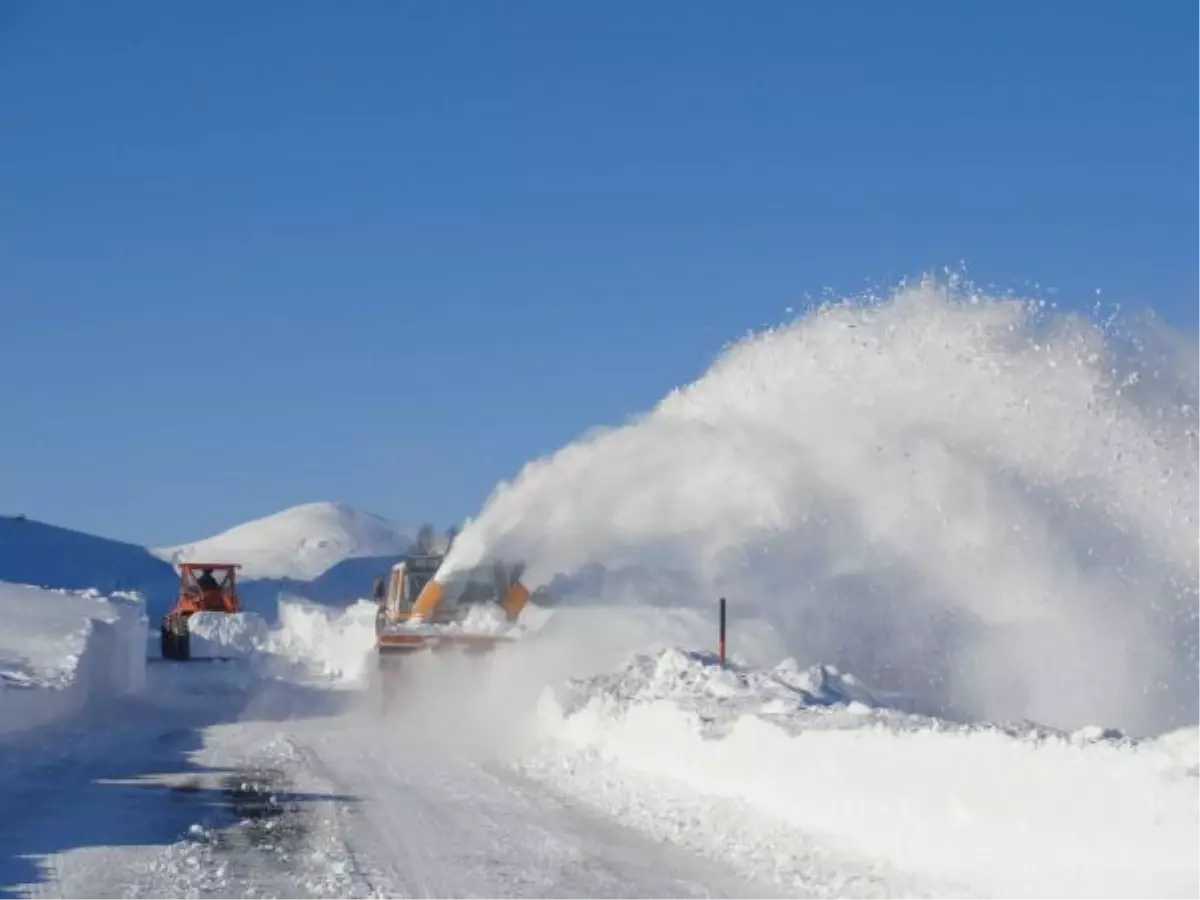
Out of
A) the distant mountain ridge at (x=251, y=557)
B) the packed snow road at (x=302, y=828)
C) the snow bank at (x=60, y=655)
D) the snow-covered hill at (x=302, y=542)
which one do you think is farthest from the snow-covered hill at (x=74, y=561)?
the packed snow road at (x=302, y=828)

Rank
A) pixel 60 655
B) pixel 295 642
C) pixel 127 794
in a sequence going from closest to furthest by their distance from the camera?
pixel 127 794, pixel 60 655, pixel 295 642

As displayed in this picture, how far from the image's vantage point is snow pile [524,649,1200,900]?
7504mm

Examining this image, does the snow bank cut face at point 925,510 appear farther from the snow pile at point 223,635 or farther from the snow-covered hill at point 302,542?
the snow-covered hill at point 302,542

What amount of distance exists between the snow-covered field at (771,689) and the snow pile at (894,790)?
3 centimetres

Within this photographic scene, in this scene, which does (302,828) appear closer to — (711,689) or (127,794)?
(127,794)

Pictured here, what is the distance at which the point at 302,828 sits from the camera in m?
10.7

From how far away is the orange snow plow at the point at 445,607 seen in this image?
19906mm

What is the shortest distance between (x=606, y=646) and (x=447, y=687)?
7.31 ft

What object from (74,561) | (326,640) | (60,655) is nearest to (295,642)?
(326,640)

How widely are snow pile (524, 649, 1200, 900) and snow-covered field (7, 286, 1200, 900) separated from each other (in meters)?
0.03

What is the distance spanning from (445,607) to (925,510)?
7.05m

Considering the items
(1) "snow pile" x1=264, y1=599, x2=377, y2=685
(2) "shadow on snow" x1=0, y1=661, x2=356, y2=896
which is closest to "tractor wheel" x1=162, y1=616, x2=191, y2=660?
(1) "snow pile" x1=264, y1=599, x2=377, y2=685

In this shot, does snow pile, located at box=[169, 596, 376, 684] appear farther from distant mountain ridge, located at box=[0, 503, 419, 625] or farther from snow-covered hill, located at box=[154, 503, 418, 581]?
snow-covered hill, located at box=[154, 503, 418, 581]

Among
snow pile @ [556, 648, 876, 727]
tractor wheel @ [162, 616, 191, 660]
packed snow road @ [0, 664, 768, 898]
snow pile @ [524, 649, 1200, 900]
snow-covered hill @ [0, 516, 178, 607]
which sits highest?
snow-covered hill @ [0, 516, 178, 607]
